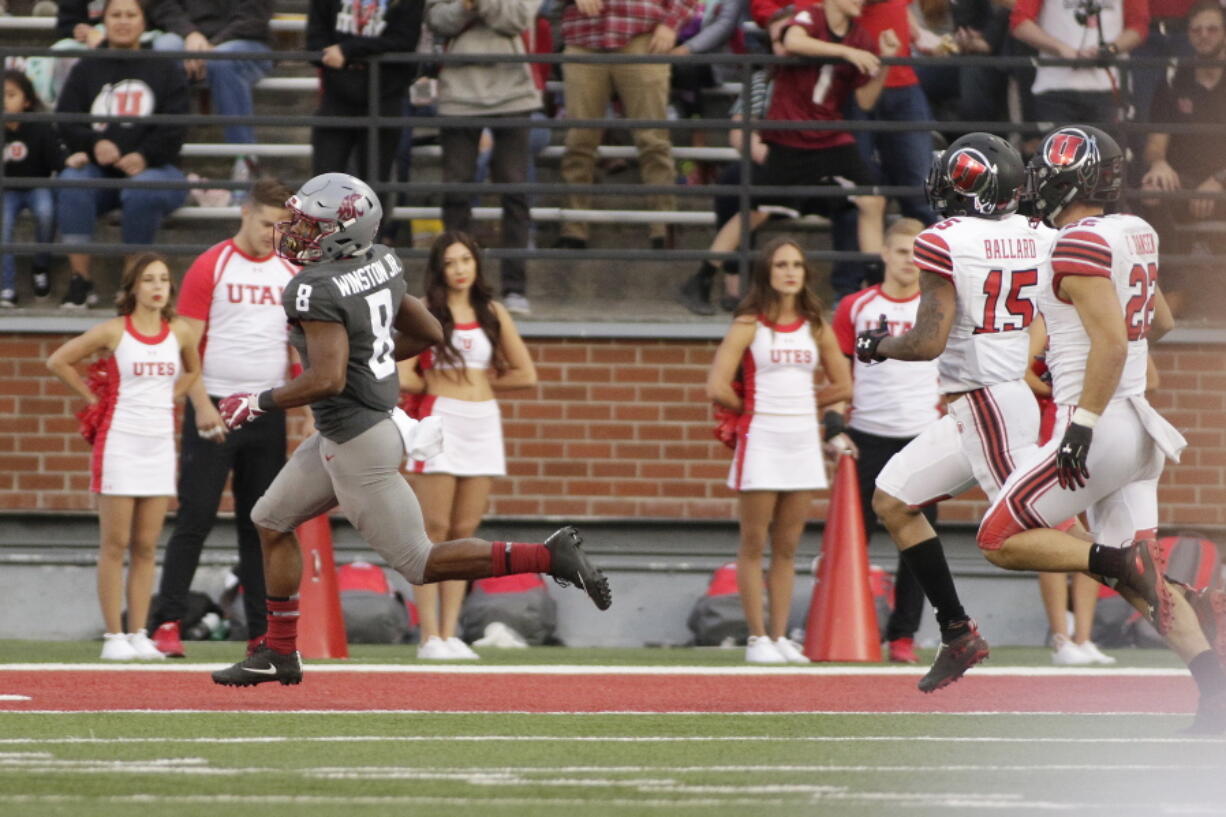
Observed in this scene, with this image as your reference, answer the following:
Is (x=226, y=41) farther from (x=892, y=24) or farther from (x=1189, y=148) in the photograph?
(x=1189, y=148)

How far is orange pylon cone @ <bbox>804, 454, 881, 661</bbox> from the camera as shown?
1034 cm

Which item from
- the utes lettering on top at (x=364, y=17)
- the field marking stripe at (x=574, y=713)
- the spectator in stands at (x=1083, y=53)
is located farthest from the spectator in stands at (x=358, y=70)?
the field marking stripe at (x=574, y=713)

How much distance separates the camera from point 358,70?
12.4m

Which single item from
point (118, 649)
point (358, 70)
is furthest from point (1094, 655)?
point (358, 70)

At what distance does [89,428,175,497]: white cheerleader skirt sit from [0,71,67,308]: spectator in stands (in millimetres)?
2958

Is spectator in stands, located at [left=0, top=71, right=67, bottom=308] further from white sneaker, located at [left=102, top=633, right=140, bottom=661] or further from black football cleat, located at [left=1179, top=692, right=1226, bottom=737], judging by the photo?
black football cleat, located at [left=1179, top=692, right=1226, bottom=737]

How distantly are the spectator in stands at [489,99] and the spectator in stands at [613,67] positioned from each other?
31 centimetres

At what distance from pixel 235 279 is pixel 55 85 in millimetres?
3897

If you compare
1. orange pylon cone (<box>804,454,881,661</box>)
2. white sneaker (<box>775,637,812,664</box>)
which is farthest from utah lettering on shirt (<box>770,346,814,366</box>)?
white sneaker (<box>775,637,812,664</box>)

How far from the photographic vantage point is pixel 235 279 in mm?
10094

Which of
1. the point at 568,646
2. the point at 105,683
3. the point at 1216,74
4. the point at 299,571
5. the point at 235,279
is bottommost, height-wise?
the point at 568,646

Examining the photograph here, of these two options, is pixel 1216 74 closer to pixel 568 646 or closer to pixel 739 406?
pixel 739 406

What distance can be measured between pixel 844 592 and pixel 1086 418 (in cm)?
363

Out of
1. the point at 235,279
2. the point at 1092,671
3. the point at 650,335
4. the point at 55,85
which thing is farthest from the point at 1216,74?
the point at 55,85
